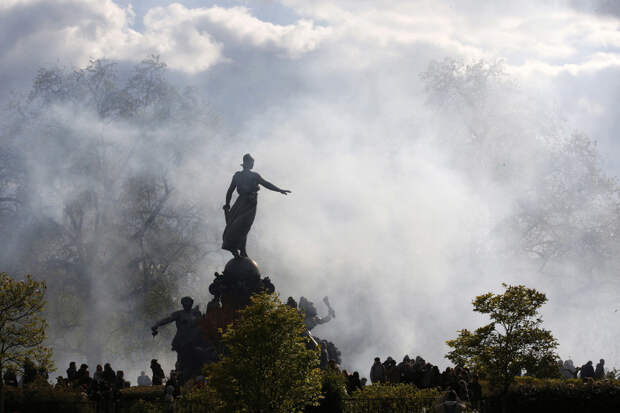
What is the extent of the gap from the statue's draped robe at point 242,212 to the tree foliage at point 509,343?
8497 millimetres

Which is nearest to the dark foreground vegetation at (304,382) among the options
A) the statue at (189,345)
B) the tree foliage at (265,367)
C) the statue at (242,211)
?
the tree foliage at (265,367)

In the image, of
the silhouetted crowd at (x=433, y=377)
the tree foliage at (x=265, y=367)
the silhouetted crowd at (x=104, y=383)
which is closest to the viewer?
the tree foliage at (x=265, y=367)

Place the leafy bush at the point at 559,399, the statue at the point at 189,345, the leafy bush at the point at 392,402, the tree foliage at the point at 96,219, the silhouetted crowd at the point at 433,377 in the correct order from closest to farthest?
the leafy bush at the point at 392,402 < the leafy bush at the point at 559,399 < the silhouetted crowd at the point at 433,377 < the statue at the point at 189,345 < the tree foliage at the point at 96,219

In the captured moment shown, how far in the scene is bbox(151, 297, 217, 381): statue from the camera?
22.1 m

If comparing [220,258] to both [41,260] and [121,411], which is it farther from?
[121,411]

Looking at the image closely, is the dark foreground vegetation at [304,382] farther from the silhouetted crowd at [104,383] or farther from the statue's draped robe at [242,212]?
the statue's draped robe at [242,212]

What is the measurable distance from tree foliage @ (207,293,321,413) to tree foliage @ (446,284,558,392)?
13.5ft

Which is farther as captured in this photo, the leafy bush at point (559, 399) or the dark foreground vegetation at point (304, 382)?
the leafy bush at point (559, 399)

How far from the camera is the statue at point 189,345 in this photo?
2208 centimetres

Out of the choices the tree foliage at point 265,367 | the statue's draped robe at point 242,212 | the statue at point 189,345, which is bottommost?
the tree foliage at point 265,367

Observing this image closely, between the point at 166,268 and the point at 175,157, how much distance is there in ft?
20.9

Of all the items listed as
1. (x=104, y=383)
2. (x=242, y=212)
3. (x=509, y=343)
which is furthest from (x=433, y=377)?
(x=104, y=383)

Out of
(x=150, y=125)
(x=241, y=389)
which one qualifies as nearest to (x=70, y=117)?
(x=150, y=125)

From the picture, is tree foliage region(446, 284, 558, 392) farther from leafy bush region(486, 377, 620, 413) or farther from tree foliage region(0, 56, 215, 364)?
tree foliage region(0, 56, 215, 364)
